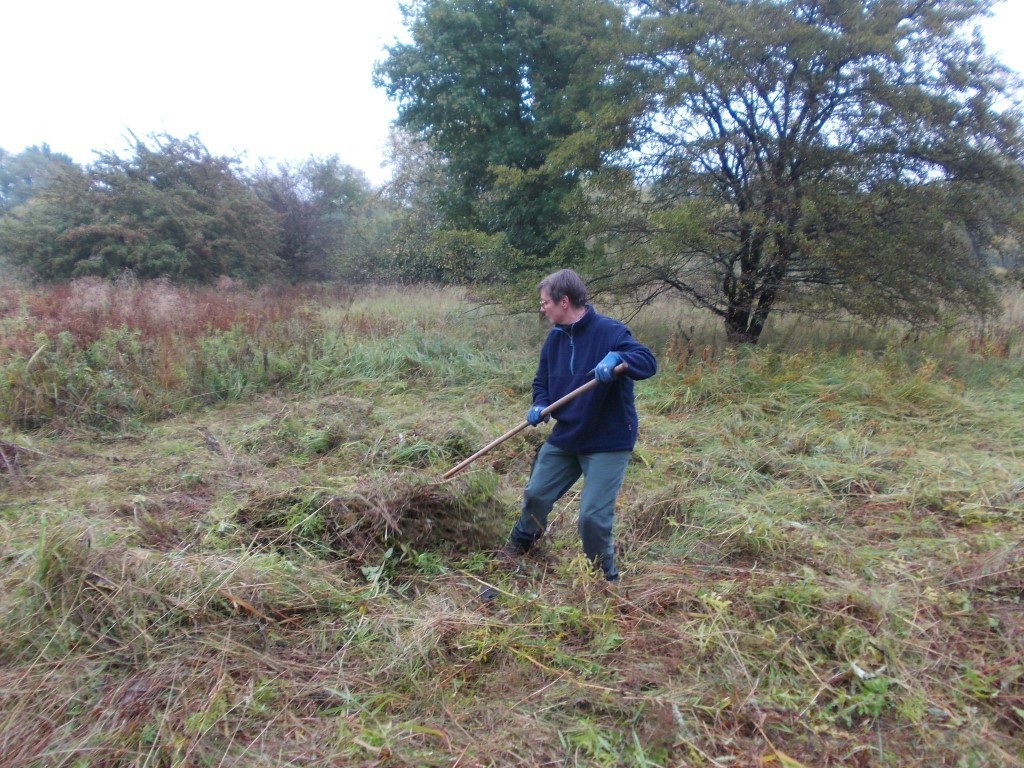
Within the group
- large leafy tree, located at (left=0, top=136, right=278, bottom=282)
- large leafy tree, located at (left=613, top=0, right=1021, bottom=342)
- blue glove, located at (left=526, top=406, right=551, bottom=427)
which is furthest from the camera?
large leafy tree, located at (left=0, top=136, right=278, bottom=282)

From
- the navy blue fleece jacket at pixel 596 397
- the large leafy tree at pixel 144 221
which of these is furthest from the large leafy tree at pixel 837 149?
the large leafy tree at pixel 144 221

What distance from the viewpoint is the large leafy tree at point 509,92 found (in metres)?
9.38

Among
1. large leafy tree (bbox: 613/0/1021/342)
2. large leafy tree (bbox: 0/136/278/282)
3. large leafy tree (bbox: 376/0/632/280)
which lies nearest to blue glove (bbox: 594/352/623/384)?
large leafy tree (bbox: 613/0/1021/342)

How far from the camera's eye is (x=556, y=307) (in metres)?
3.06

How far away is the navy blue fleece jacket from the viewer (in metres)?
3.03

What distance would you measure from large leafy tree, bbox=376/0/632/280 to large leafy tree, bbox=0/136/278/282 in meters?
5.72

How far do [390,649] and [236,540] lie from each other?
126 centimetres

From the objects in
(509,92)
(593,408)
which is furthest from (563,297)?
(509,92)

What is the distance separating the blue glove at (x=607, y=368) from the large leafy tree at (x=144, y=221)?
1262 cm

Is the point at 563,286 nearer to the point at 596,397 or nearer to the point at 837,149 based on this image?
the point at 596,397

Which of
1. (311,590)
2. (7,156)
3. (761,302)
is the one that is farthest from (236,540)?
(7,156)

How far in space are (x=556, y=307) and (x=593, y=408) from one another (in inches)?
20.3

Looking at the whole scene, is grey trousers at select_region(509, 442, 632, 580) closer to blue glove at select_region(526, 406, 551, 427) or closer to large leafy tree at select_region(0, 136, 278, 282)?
blue glove at select_region(526, 406, 551, 427)

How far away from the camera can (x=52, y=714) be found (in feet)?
7.25
